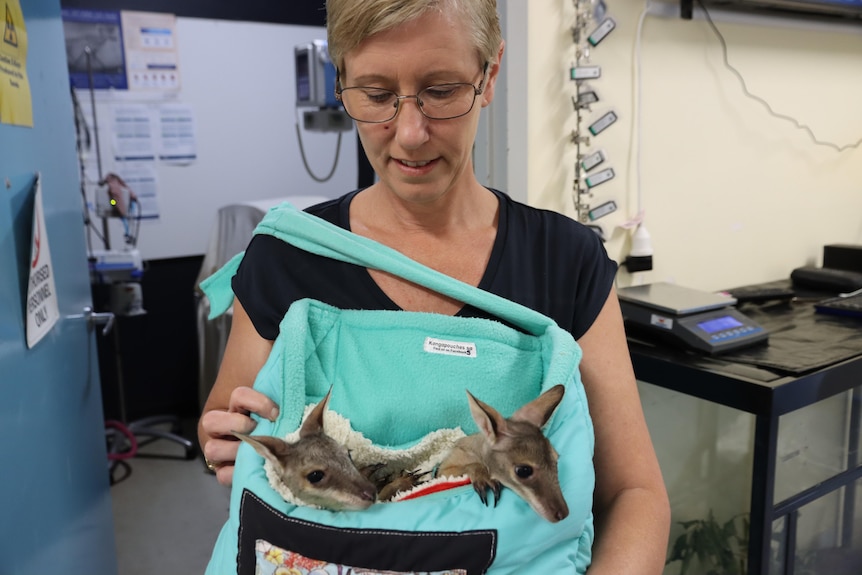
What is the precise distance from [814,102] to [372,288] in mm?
2059

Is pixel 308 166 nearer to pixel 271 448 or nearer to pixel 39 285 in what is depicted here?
pixel 39 285

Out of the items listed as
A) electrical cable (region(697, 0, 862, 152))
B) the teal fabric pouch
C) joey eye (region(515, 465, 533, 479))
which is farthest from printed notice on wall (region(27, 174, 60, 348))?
electrical cable (region(697, 0, 862, 152))

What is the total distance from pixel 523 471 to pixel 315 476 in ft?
0.68

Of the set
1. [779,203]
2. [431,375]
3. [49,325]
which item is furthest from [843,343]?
[49,325]

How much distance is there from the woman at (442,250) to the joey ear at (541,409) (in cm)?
20

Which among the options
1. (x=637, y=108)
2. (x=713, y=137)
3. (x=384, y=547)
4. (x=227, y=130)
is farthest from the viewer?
(x=227, y=130)

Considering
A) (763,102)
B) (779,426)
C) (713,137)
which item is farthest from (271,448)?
(763,102)

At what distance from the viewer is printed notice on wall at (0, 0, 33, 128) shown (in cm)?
127

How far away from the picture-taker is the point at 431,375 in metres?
0.79

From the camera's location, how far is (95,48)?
140 inches

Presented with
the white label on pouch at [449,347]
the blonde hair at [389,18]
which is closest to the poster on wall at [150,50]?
the blonde hair at [389,18]

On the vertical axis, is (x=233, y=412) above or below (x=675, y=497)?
above

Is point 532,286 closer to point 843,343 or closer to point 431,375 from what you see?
point 431,375

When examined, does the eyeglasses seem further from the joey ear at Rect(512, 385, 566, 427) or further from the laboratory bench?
the laboratory bench
